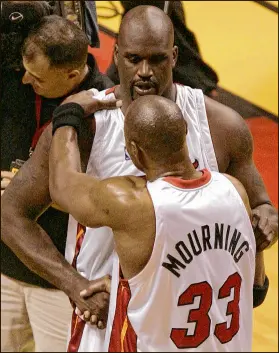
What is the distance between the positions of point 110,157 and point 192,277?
17.4 inches

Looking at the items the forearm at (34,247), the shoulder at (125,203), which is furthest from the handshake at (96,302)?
the shoulder at (125,203)

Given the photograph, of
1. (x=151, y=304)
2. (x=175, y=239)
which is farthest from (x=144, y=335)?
(x=175, y=239)

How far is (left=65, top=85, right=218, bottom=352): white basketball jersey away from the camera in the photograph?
1879 mm

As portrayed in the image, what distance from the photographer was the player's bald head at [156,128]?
1530mm

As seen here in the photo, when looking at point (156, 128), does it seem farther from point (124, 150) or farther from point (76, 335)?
point (76, 335)

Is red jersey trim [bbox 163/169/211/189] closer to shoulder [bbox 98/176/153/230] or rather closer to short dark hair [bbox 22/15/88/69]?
shoulder [bbox 98/176/153/230]

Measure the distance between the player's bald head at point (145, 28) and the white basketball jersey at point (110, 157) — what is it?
0.57ft

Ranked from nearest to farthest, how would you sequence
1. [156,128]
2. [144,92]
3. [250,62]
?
[156,128] < [144,92] < [250,62]

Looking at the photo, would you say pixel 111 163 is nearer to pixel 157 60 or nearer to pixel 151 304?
pixel 157 60

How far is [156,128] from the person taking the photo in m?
1.53

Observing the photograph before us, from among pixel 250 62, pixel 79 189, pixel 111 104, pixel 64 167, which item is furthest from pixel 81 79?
pixel 250 62

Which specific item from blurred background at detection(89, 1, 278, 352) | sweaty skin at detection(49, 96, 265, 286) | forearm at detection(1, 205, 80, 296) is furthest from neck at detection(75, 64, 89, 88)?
blurred background at detection(89, 1, 278, 352)

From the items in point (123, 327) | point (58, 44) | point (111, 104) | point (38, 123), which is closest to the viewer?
point (123, 327)

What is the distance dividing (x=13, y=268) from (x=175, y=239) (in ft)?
3.08
